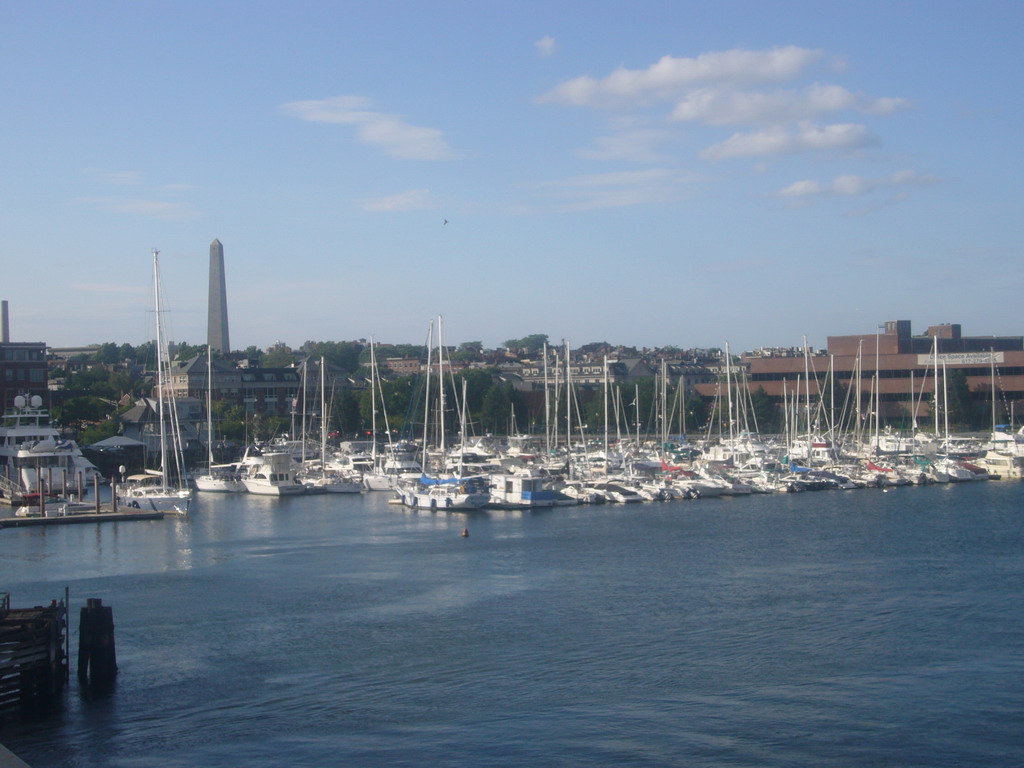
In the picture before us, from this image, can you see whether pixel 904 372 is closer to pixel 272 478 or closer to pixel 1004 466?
pixel 1004 466

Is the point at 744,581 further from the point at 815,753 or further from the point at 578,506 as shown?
the point at 578,506

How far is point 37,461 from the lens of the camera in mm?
53656

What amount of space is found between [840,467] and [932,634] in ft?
120

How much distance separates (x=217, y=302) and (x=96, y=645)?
123 m

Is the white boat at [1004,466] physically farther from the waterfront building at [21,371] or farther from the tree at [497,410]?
the waterfront building at [21,371]

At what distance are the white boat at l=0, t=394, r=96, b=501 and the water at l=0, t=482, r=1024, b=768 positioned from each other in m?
13.3

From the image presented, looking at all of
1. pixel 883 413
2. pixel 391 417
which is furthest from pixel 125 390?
pixel 883 413

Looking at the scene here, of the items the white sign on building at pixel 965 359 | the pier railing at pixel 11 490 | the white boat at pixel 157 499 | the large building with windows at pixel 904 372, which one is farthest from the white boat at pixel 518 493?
the white sign on building at pixel 965 359

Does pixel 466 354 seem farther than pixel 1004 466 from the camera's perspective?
Yes

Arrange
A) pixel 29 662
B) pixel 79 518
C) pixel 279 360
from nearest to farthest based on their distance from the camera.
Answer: pixel 29 662 < pixel 79 518 < pixel 279 360

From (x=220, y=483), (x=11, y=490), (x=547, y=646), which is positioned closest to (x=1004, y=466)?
(x=220, y=483)

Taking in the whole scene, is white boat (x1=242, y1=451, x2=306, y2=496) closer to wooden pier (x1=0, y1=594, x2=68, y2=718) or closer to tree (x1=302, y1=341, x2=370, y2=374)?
wooden pier (x1=0, y1=594, x2=68, y2=718)

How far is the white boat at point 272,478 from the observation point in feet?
181

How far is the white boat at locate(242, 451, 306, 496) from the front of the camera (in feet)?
181
